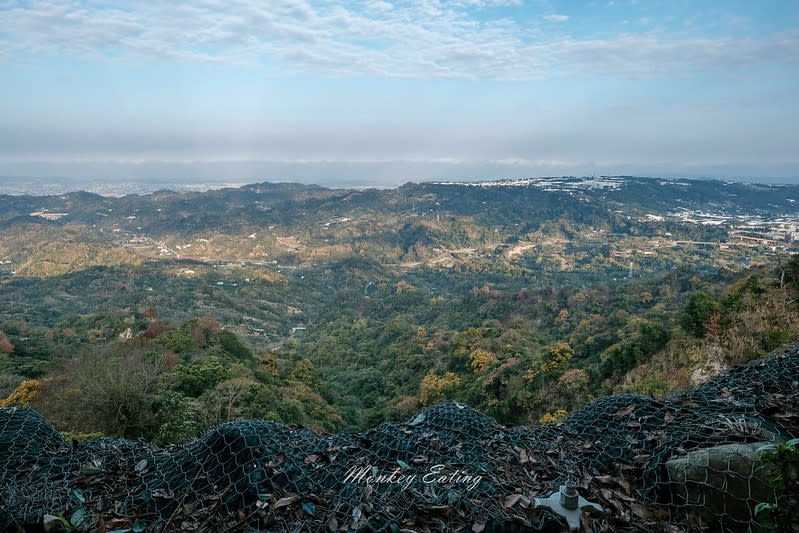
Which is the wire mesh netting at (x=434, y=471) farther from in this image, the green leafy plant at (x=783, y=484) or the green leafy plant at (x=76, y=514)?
the green leafy plant at (x=783, y=484)

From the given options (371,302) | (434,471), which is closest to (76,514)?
(434,471)

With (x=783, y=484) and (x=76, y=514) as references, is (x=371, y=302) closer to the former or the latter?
(x=76, y=514)

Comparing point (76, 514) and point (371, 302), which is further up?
point (76, 514)

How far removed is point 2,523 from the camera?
107 inches

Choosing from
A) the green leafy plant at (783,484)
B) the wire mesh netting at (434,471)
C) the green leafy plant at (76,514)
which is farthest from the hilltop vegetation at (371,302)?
the green leafy plant at (783,484)

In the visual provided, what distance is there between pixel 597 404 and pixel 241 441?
12.7 ft

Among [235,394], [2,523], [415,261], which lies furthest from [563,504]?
[415,261]

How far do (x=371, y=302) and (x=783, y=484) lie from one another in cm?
6854

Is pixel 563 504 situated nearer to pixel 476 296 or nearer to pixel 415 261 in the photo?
pixel 476 296

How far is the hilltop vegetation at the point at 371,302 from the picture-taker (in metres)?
11.8

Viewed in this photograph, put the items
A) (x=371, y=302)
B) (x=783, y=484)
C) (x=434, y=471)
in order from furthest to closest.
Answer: (x=371, y=302), (x=434, y=471), (x=783, y=484)

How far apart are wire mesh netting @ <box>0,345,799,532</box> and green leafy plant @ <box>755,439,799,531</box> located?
25 cm

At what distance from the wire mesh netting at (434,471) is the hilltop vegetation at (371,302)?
20.6ft

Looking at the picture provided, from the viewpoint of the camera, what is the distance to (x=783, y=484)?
227cm
